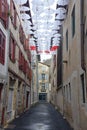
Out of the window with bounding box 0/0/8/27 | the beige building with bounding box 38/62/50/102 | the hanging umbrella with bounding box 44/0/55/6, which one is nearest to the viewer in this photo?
the window with bounding box 0/0/8/27

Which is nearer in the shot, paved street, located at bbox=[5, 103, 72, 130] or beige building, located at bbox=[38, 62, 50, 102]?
paved street, located at bbox=[5, 103, 72, 130]

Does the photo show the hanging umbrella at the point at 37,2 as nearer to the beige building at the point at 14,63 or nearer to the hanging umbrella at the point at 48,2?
the hanging umbrella at the point at 48,2

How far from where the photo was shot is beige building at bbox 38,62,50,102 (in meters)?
82.8

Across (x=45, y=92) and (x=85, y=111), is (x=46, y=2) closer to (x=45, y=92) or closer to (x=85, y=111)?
(x=85, y=111)

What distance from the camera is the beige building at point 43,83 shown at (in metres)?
82.8

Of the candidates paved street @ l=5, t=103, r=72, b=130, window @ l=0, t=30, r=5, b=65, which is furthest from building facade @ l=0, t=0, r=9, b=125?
paved street @ l=5, t=103, r=72, b=130

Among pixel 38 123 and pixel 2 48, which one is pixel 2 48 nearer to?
pixel 2 48

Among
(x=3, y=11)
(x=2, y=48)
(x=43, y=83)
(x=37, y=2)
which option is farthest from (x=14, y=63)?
(x=43, y=83)

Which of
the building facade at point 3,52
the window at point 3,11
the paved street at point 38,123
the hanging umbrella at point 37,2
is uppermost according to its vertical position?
the hanging umbrella at point 37,2

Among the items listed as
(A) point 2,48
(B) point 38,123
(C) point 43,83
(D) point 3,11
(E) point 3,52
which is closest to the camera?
(D) point 3,11

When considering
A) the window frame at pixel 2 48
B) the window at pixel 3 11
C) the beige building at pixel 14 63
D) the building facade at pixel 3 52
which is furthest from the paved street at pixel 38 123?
the window at pixel 3 11

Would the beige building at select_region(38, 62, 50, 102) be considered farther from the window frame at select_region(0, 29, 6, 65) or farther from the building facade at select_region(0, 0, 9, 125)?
the window frame at select_region(0, 29, 6, 65)

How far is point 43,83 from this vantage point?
3302 inches

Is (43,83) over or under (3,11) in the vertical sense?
over
